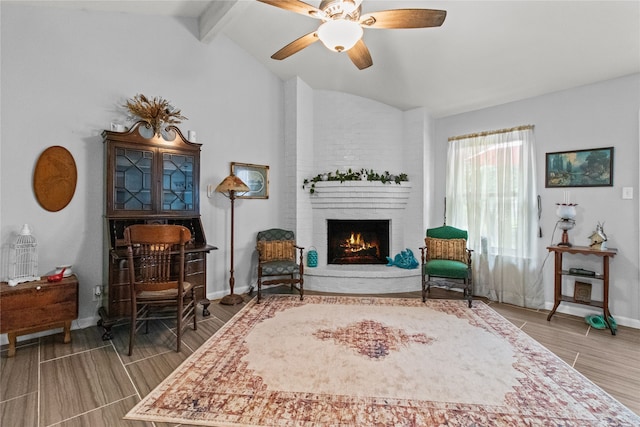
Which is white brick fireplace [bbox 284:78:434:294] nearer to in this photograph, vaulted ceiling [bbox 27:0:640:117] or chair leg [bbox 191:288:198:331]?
vaulted ceiling [bbox 27:0:640:117]

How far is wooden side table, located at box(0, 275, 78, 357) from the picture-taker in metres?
2.44

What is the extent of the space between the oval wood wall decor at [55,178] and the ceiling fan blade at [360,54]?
295 cm

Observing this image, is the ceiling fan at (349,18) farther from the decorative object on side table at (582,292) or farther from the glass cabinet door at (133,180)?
the decorative object on side table at (582,292)

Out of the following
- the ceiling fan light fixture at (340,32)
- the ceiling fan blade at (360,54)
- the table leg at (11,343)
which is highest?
the ceiling fan blade at (360,54)

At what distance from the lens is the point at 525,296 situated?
12.6 feet

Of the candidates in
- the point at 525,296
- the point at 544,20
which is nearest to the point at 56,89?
the point at 544,20

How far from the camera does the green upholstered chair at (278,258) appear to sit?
3.89 m

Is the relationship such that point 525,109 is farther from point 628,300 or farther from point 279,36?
point 279,36

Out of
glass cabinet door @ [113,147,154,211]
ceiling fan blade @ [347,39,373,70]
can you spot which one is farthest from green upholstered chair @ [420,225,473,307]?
glass cabinet door @ [113,147,154,211]

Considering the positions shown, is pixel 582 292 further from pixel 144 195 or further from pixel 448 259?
pixel 144 195

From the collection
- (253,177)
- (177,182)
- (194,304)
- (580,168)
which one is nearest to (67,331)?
(194,304)

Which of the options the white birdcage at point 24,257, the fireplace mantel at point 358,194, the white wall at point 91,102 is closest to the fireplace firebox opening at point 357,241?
the fireplace mantel at point 358,194

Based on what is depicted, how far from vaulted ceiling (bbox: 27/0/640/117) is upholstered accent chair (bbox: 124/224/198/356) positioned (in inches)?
97.4

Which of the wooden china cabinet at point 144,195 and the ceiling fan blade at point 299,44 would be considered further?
the wooden china cabinet at point 144,195
